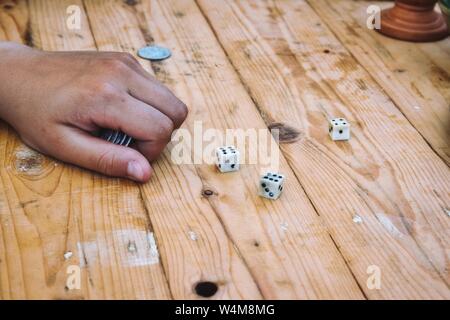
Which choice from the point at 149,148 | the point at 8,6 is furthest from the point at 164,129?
the point at 8,6

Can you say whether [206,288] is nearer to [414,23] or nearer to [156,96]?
[156,96]

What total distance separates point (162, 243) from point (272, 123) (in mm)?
439

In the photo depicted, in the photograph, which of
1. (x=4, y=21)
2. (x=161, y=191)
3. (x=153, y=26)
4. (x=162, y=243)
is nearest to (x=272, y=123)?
(x=161, y=191)

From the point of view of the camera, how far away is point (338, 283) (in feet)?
3.12

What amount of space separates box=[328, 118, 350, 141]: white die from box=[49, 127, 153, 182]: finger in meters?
0.38

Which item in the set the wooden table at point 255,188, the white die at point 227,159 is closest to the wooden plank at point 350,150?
the wooden table at point 255,188

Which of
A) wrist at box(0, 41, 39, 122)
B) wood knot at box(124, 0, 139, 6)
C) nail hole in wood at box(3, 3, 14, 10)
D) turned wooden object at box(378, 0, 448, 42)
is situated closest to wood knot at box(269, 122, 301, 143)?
wrist at box(0, 41, 39, 122)

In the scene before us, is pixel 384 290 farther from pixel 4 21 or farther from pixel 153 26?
pixel 4 21

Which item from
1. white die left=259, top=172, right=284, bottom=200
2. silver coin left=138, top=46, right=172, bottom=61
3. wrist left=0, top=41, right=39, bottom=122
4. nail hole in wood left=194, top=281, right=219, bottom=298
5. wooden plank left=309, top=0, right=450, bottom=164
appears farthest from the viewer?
silver coin left=138, top=46, right=172, bottom=61

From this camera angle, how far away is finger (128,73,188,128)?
3.93 feet

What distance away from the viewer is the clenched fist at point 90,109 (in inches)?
45.0

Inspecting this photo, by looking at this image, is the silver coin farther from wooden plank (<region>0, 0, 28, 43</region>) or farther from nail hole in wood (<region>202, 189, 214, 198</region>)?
nail hole in wood (<region>202, 189, 214, 198</region>)

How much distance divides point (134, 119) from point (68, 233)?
24 centimetres

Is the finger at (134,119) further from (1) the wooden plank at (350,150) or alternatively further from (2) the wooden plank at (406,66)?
(2) the wooden plank at (406,66)
